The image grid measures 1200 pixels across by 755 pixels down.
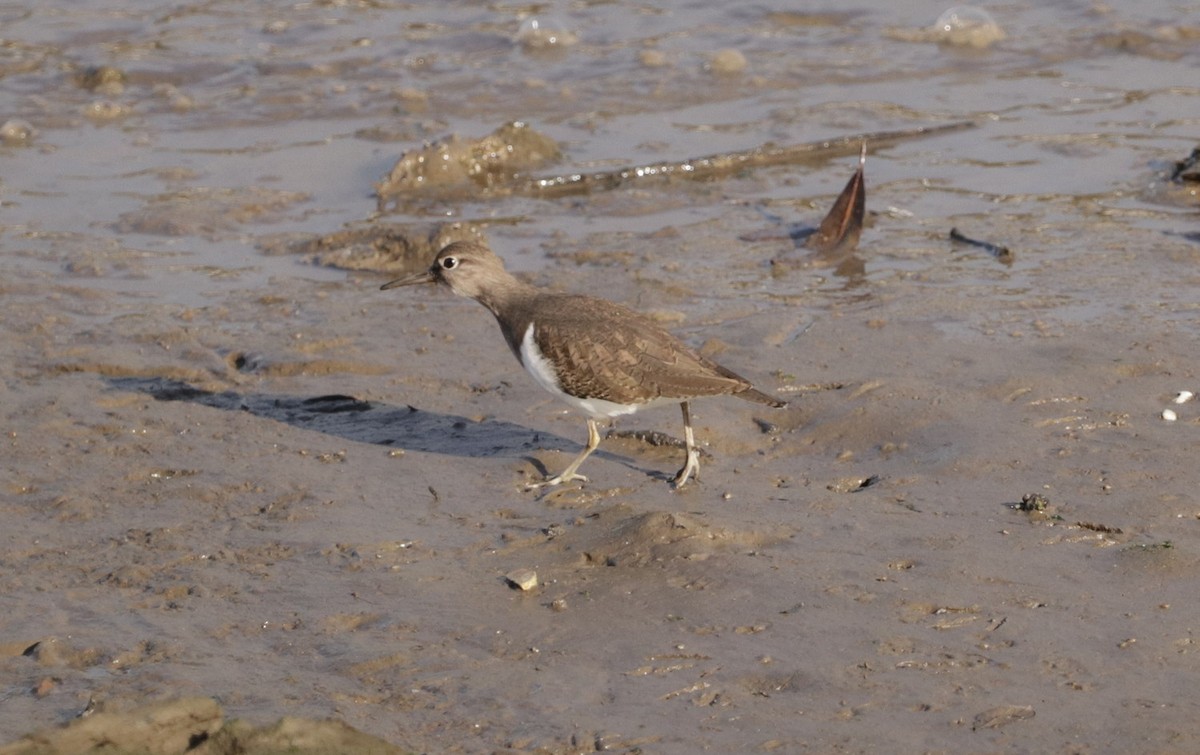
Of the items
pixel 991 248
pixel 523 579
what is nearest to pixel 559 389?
pixel 523 579

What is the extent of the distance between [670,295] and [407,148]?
141 inches

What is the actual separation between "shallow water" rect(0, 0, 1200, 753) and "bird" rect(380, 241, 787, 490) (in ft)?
0.91

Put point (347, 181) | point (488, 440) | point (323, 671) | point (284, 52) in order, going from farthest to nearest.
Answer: point (284, 52) → point (347, 181) → point (488, 440) → point (323, 671)

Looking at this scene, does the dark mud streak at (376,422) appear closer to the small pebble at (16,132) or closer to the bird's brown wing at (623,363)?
the bird's brown wing at (623,363)

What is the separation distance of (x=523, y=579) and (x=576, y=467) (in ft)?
3.88

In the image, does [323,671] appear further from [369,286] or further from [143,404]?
[369,286]

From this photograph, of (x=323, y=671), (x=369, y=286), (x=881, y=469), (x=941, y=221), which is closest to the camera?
(x=323, y=671)

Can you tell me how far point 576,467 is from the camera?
6840 mm

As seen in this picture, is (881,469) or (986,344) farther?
(986,344)

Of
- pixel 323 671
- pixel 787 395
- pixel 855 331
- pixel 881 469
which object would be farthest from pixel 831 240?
pixel 323 671

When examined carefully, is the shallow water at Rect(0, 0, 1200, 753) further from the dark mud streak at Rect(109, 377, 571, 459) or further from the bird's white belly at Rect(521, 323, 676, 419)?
the bird's white belly at Rect(521, 323, 676, 419)

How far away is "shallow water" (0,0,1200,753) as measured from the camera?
16.5 feet

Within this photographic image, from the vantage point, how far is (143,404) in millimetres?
7613

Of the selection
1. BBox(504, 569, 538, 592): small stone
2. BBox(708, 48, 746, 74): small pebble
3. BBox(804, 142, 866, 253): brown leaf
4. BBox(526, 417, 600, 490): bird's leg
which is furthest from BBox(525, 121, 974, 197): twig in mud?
BBox(504, 569, 538, 592): small stone
